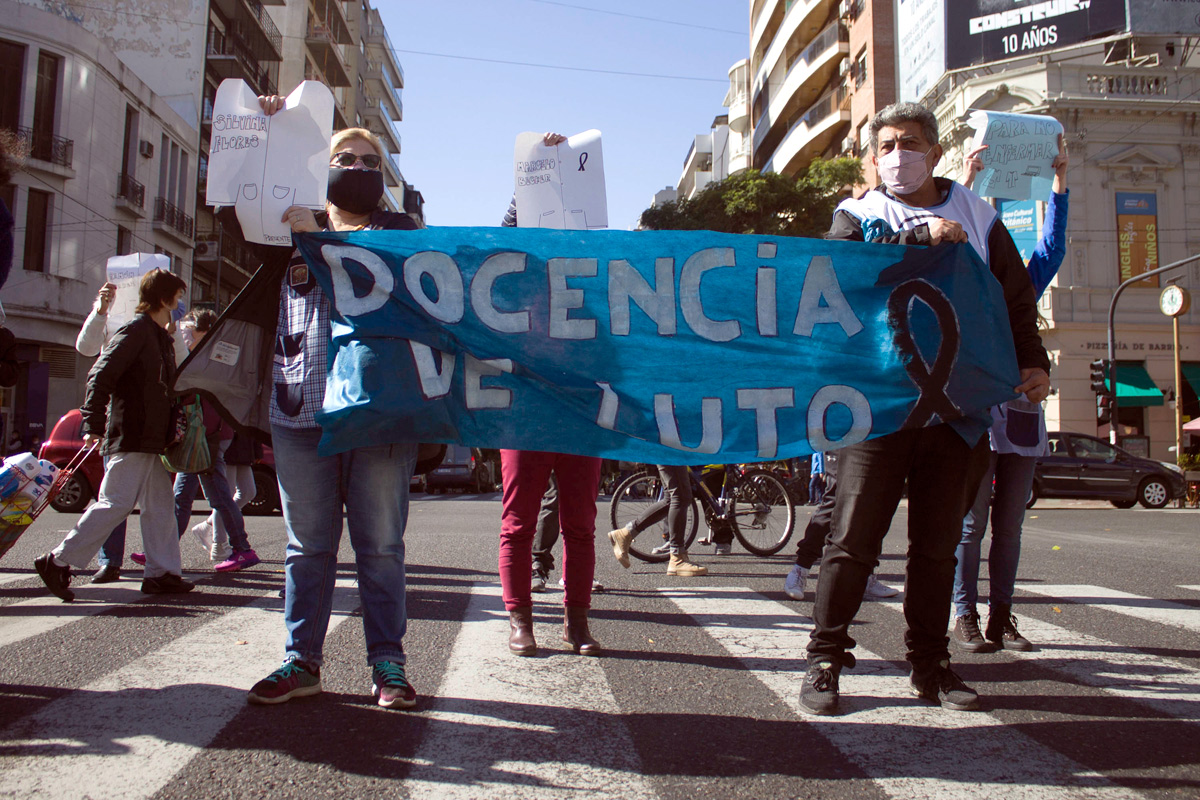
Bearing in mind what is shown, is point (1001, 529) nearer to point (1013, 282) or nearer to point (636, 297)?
point (1013, 282)

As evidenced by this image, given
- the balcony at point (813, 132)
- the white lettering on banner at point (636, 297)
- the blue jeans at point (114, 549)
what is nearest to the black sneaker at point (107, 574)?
the blue jeans at point (114, 549)

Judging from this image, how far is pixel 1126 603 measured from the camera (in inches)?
227

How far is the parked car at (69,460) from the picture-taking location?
12.5 metres

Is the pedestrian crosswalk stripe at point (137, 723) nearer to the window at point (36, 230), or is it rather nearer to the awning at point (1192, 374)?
the window at point (36, 230)

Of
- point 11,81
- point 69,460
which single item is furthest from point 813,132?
point 69,460

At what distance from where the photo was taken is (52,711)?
311cm

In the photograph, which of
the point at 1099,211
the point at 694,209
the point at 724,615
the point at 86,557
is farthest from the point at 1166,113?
the point at 86,557

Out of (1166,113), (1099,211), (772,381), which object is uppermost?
(1166,113)

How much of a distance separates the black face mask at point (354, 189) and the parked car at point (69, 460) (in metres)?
10.4

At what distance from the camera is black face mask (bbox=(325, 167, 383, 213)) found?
3.57 meters

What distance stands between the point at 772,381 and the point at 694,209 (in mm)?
32709

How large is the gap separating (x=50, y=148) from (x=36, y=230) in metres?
2.49

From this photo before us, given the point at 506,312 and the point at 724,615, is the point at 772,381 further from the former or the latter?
the point at 724,615

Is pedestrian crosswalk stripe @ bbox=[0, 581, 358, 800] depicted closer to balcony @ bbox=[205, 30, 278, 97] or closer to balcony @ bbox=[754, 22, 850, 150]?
balcony @ bbox=[205, 30, 278, 97]
